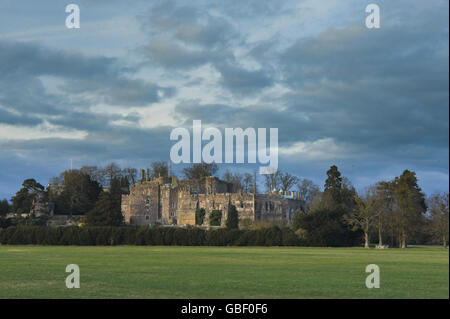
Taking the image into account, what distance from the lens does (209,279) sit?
1958cm

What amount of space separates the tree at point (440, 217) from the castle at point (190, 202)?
125ft

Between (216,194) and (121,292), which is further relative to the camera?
(216,194)

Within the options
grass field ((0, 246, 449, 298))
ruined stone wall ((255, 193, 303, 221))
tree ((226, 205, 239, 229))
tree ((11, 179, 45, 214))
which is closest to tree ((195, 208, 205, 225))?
ruined stone wall ((255, 193, 303, 221))

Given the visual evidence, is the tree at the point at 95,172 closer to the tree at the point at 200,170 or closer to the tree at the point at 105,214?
the tree at the point at 200,170

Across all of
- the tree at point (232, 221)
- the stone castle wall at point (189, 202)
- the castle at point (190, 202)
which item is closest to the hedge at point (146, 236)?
the tree at point (232, 221)

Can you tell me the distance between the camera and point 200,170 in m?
119

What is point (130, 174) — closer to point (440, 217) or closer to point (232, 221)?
point (232, 221)

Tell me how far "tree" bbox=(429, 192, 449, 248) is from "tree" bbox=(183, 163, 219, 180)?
5986 cm

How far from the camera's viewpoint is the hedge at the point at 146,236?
65.6 meters

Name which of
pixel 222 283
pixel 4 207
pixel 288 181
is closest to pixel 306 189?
pixel 288 181

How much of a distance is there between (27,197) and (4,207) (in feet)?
19.7

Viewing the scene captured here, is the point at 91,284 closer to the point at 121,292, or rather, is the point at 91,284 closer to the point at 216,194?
the point at 121,292

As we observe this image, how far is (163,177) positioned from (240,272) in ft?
303
